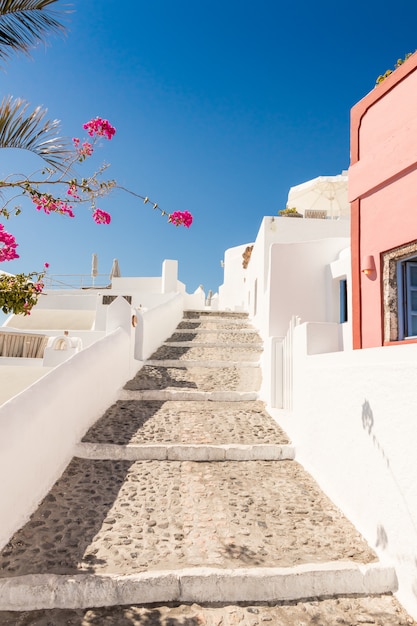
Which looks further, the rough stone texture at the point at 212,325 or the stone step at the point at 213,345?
the rough stone texture at the point at 212,325

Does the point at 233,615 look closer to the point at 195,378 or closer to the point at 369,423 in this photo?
the point at 369,423

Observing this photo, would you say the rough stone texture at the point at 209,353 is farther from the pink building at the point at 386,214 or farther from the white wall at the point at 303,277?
the pink building at the point at 386,214

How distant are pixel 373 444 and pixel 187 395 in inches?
165

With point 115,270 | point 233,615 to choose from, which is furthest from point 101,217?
point 115,270

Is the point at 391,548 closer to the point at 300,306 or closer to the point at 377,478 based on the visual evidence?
the point at 377,478

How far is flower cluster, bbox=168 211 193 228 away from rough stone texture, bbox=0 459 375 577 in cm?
285

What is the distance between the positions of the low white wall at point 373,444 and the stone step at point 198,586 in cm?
31

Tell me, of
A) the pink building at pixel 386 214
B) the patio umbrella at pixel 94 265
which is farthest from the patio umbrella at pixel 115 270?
the pink building at pixel 386 214

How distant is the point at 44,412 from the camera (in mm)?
4184

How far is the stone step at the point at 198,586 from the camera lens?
270 cm

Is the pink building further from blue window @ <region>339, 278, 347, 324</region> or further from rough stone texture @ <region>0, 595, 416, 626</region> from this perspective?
blue window @ <region>339, 278, 347, 324</region>

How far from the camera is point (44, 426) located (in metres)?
4.16

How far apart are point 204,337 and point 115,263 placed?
44.1 feet

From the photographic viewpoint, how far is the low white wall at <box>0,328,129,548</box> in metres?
3.38
